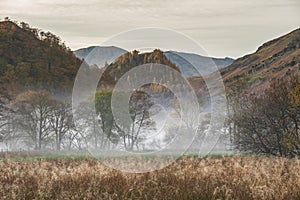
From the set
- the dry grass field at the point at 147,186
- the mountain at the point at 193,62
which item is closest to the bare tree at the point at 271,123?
the mountain at the point at 193,62

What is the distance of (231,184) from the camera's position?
10.9 meters

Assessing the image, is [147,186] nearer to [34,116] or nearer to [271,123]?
[271,123]

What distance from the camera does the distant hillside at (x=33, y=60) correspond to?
309 feet

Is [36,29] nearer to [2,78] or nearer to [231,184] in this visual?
[2,78]

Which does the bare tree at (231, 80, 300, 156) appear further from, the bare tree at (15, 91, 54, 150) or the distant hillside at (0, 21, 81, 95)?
the distant hillside at (0, 21, 81, 95)

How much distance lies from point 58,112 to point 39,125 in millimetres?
3018

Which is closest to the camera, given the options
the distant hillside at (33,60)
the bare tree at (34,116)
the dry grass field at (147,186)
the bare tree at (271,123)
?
the dry grass field at (147,186)

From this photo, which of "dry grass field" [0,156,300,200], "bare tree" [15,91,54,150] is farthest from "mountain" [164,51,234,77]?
"bare tree" [15,91,54,150]

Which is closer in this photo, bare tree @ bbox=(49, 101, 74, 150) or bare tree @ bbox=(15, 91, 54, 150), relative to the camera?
bare tree @ bbox=(15, 91, 54, 150)

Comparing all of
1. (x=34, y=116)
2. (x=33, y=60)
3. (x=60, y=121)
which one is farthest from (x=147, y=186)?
(x=33, y=60)

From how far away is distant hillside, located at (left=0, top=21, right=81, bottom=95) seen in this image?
9419 cm

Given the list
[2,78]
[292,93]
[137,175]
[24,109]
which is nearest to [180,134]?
[292,93]

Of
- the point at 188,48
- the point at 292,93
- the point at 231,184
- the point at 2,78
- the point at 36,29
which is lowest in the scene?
the point at 231,184

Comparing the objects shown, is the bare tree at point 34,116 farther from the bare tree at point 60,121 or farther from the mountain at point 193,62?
the mountain at point 193,62
